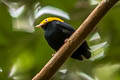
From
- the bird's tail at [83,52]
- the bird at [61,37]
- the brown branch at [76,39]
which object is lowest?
the brown branch at [76,39]

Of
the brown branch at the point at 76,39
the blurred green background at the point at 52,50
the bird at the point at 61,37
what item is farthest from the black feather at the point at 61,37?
the brown branch at the point at 76,39

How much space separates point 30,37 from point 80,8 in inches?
22.2

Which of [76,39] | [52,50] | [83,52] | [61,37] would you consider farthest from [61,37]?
[76,39]

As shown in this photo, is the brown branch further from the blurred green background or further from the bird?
the blurred green background

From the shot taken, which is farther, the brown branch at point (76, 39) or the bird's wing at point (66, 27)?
the bird's wing at point (66, 27)

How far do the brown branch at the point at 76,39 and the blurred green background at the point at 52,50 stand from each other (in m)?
1.15

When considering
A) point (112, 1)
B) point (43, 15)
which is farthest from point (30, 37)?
point (112, 1)

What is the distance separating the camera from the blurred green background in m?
3.05

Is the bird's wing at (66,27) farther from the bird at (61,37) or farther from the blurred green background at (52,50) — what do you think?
the blurred green background at (52,50)

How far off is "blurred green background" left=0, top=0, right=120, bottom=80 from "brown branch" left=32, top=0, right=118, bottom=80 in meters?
1.15

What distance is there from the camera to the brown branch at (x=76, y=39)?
1.86 meters

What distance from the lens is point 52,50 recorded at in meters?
3.11

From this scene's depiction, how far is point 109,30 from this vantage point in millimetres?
3064

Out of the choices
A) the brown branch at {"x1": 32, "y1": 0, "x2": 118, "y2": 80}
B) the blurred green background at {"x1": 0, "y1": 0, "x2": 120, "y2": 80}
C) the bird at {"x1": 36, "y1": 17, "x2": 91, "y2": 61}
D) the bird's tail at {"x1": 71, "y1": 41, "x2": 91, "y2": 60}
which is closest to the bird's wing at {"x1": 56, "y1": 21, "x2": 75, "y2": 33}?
the bird at {"x1": 36, "y1": 17, "x2": 91, "y2": 61}
